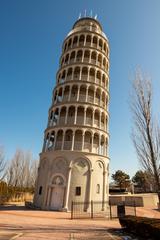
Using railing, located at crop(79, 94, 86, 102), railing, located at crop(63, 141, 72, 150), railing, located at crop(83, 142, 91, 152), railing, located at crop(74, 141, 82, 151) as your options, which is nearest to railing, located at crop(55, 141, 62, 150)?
railing, located at crop(63, 141, 72, 150)

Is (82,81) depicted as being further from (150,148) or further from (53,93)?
(150,148)

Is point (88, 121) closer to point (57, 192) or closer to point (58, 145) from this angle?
point (58, 145)

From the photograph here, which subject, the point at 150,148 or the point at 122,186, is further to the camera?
the point at 122,186

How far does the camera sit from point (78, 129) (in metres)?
25.9

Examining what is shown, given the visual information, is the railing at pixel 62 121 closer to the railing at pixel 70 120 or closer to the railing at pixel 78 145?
the railing at pixel 70 120

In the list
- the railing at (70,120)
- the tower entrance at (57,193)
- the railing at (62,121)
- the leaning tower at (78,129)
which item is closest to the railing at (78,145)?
the leaning tower at (78,129)

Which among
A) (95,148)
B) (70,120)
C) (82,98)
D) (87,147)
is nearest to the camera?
(87,147)

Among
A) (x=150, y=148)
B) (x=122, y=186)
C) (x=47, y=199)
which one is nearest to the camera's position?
(x=150, y=148)

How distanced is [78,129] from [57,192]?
28.9 ft

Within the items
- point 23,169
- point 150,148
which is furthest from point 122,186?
point 150,148

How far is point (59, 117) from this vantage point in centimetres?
2800

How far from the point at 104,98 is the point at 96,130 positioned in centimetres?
706

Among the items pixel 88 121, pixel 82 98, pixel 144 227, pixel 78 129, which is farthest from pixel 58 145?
pixel 144 227

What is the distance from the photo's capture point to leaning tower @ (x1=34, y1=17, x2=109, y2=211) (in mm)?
23578
